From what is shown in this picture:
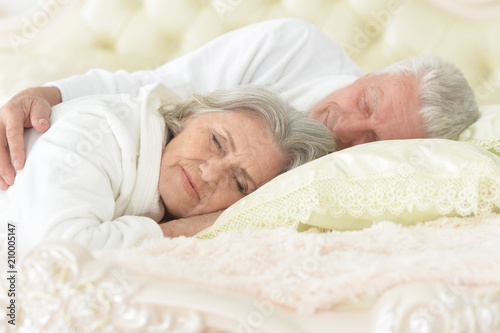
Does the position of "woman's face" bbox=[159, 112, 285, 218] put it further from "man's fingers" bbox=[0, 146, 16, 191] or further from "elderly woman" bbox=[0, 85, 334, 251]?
"man's fingers" bbox=[0, 146, 16, 191]

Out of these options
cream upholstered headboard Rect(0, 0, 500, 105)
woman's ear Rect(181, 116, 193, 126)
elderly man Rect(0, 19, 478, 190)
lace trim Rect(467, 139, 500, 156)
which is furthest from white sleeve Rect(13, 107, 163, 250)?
cream upholstered headboard Rect(0, 0, 500, 105)

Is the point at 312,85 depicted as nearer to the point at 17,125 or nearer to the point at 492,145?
the point at 492,145

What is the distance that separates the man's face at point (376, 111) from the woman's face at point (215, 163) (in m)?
0.42

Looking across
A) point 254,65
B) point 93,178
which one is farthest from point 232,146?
point 254,65

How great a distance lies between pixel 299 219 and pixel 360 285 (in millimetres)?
391

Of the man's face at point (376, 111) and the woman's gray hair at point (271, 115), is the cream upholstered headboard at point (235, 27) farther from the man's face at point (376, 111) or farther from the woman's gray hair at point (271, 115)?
the woman's gray hair at point (271, 115)

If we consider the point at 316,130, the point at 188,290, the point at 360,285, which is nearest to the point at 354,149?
the point at 316,130

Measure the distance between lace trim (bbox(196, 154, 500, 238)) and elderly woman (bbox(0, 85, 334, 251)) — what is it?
20 cm

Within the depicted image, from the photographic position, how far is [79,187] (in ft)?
3.63

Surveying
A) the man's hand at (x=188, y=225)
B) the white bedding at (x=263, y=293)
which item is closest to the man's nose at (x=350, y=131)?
the man's hand at (x=188, y=225)

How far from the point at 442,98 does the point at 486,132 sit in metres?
0.19

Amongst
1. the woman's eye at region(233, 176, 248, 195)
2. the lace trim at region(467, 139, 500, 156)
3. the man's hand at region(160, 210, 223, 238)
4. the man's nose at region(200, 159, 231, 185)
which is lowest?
the man's hand at region(160, 210, 223, 238)

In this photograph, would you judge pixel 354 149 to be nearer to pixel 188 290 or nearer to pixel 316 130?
pixel 316 130

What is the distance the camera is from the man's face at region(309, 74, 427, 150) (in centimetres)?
169
